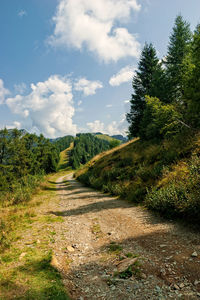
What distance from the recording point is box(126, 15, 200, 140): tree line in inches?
520

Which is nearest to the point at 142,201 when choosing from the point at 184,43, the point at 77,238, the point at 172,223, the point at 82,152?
the point at 172,223

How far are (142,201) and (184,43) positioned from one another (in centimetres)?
2574

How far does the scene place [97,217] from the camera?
7.94m

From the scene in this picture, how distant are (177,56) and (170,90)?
6451mm

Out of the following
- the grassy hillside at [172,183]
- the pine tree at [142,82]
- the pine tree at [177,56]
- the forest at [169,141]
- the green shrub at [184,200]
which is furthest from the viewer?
the pine tree at [142,82]

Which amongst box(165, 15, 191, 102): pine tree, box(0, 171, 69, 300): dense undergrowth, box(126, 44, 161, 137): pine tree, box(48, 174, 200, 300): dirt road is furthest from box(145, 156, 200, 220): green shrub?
box(126, 44, 161, 137): pine tree

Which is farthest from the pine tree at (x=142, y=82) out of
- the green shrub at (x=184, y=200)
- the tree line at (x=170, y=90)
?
the green shrub at (x=184, y=200)

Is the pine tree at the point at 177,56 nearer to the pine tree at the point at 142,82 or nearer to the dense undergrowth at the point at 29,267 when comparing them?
the pine tree at the point at 142,82

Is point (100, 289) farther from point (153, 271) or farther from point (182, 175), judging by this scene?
point (182, 175)

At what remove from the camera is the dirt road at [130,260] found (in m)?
2.97

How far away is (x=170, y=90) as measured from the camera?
68.7 ft

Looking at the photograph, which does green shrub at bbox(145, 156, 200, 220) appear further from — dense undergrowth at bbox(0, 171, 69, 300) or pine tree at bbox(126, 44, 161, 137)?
pine tree at bbox(126, 44, 161, 137)

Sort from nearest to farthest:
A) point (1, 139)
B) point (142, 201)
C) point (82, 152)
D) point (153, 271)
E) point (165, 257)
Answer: point (153, 271) < point (165, 257) < point (142, 201) < point (1, 139) < point (82, 152)

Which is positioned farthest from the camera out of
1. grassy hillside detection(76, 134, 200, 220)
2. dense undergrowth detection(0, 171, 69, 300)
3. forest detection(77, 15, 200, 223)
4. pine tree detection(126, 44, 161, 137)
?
pine tree detection(126, 44, 161, 137)
